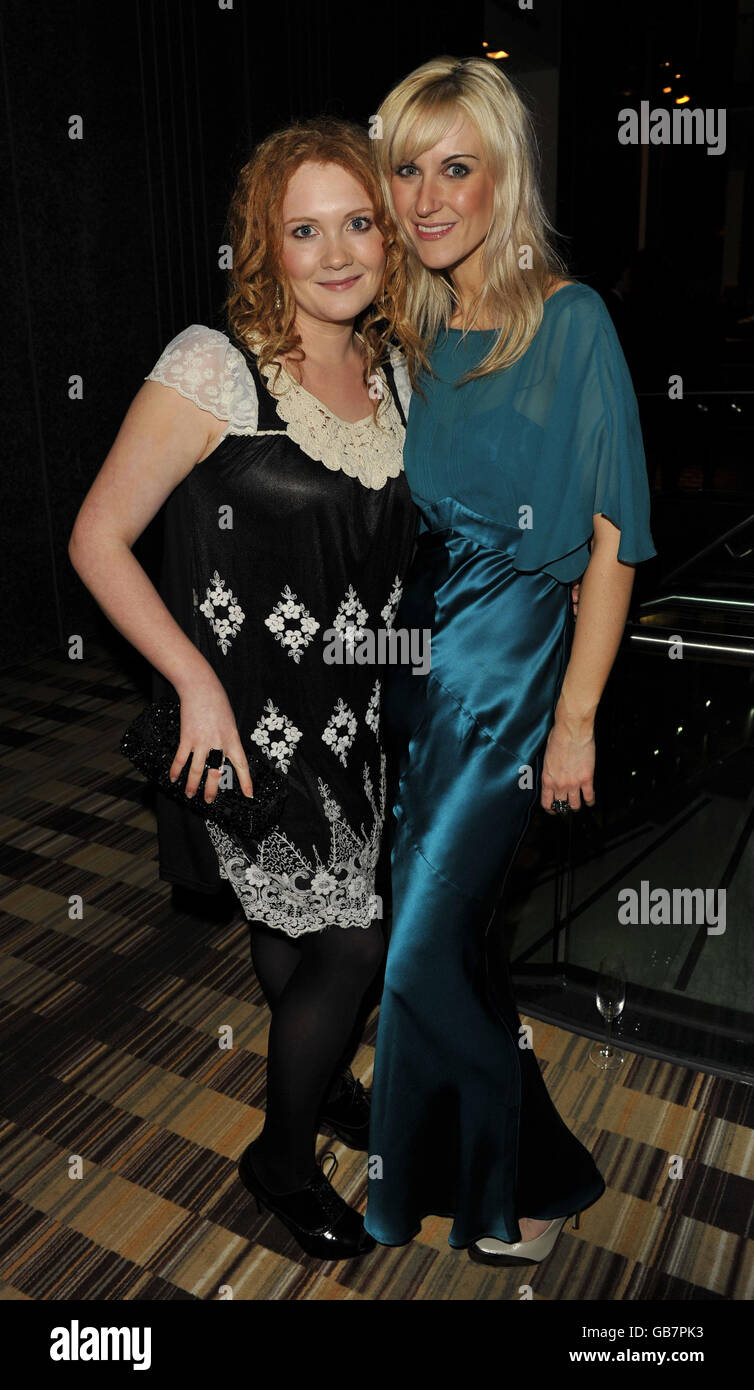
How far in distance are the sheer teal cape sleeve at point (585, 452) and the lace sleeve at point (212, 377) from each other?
0.38 m

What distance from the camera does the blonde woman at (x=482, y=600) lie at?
141 centimetres

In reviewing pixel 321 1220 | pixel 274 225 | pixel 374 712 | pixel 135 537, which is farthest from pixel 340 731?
pixel 321 1220

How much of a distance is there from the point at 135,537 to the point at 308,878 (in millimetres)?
587

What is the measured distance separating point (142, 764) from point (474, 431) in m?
0.68

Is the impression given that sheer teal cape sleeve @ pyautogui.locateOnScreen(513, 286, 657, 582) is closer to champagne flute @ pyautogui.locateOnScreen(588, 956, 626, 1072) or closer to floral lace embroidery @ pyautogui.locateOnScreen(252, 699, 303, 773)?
floral lace embroidery @ pyautogui.locateOnScreen(252, 699, 303, 773)

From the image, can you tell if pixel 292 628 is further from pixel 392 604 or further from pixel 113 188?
pixel 113 188

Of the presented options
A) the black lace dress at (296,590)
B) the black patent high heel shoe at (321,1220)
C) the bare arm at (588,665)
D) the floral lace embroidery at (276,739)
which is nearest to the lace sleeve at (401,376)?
the black lace dress at (296,590)

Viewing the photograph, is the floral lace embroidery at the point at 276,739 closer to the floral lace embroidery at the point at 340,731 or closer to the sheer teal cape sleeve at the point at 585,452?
the floral lace embroidery at the point at 340,731

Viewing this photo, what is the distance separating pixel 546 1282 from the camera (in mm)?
1728

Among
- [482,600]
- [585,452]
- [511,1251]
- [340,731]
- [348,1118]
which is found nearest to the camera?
[585,452]

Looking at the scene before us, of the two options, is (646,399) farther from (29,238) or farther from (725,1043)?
(725,1043)

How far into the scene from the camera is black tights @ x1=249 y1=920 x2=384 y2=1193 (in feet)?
5.41

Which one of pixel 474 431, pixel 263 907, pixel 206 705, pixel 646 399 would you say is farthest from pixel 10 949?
pixel 646 399

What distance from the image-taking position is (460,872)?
5.10ft
